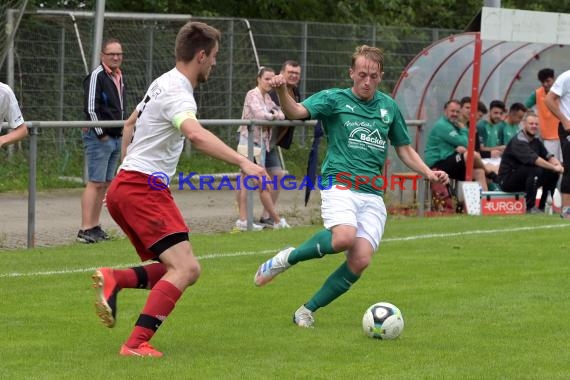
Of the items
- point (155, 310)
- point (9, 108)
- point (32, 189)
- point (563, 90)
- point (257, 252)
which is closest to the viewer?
point (155, 310)

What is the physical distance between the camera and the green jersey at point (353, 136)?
344 inches

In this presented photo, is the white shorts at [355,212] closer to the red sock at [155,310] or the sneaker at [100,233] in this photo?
the red sock at [155,310]

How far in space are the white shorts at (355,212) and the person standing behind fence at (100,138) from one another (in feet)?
16.3

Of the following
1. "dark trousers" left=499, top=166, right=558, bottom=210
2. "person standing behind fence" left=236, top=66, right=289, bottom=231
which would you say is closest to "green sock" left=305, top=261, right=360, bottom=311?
"person standing behind fence" left=236, top=66, right=289, bottom=231

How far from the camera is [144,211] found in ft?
24.2

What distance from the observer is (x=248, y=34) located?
22.5 metres

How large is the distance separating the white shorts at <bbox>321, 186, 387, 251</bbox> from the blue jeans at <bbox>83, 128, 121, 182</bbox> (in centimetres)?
493

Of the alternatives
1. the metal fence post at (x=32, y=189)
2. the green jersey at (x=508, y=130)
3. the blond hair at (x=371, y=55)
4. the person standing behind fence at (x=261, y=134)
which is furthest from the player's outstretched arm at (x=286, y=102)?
the green jersey at (x=508, y=130)

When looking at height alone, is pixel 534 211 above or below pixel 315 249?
below

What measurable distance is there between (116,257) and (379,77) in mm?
4190

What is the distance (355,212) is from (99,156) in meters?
5.29

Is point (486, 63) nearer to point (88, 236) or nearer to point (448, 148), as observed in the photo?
point (448, 148)

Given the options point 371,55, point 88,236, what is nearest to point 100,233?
point 88,236

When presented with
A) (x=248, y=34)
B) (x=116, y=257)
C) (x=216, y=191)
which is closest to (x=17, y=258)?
(x=116, y=257)
